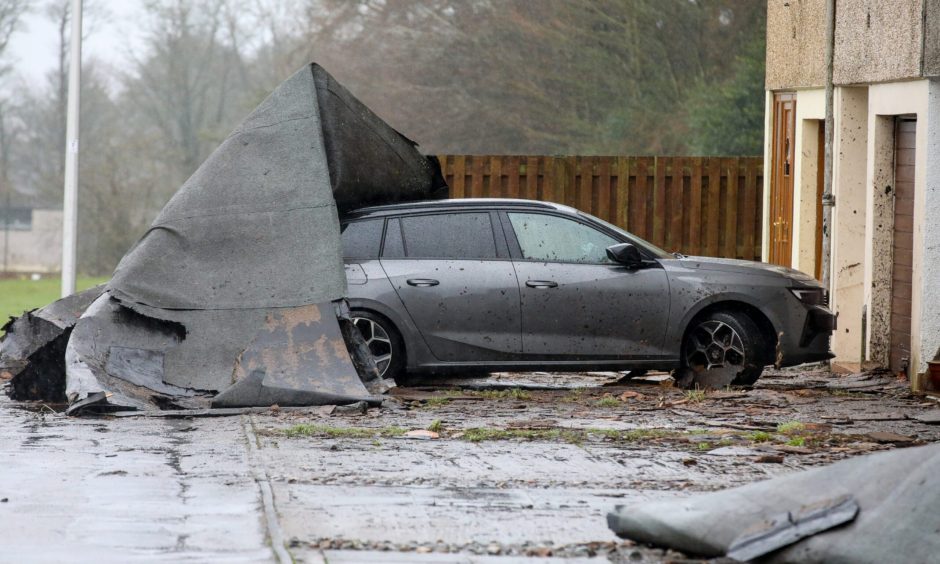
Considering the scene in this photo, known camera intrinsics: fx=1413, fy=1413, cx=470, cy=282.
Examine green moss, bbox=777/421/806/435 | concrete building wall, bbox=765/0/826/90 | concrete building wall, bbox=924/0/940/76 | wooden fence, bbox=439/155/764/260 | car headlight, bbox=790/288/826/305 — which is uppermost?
concrete building wall, bbox=765/0/826/90

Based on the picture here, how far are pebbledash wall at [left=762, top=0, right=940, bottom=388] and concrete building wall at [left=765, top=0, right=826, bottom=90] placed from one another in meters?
0.02

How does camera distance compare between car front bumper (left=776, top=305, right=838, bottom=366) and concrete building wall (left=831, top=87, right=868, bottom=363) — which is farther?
concrete building wall (left=831, top=87, right=868, bottom=363)

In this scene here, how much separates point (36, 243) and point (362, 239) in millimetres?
41805

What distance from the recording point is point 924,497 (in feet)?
19.0

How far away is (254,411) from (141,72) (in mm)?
49614

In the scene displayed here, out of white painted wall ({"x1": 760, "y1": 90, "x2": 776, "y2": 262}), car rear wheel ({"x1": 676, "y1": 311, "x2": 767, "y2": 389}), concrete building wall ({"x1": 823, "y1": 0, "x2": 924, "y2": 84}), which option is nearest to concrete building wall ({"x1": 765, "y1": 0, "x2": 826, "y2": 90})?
white painted wall ({"x1": 760, "y1": 90, "x2": 776, "y2": 262})

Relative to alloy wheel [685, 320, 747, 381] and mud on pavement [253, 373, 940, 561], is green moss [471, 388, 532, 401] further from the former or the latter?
alloy wheel [685, 320, 747, 381]

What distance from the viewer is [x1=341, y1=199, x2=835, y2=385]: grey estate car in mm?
11969

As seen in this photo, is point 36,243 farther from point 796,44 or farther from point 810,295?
point 810,295

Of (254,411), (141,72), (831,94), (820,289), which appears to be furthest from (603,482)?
(141,72)

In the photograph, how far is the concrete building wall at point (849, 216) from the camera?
48.2 feet

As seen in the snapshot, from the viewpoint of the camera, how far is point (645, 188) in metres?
17.5

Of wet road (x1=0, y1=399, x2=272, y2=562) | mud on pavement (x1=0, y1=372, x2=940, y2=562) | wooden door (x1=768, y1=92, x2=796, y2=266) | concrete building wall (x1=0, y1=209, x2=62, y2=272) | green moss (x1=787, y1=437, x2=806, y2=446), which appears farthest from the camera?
concrete building wall (x1=0, y1=209, x2=62, y2=272)

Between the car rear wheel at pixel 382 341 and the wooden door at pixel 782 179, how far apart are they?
20.1 feet
